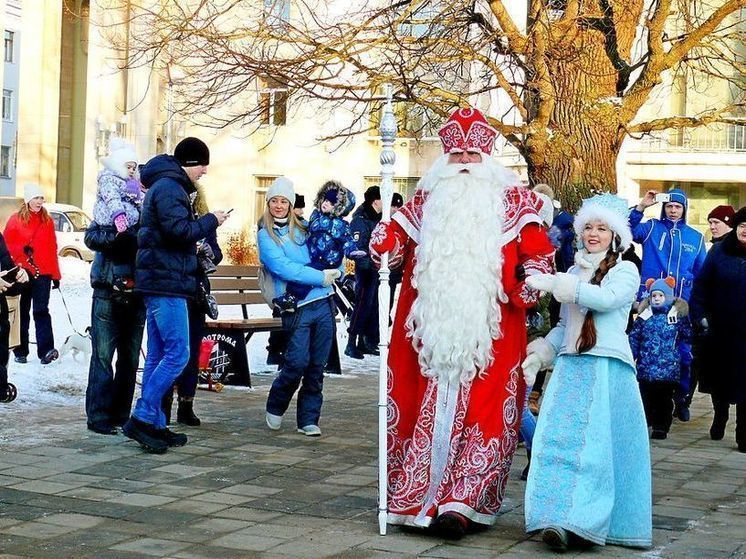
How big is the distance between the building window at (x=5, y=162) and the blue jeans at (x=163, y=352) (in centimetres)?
5001

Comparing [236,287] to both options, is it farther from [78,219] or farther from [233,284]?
[78,219]

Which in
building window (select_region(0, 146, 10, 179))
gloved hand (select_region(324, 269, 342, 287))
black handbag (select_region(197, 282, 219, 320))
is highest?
building window (select_region(0, 146, 10, 179))

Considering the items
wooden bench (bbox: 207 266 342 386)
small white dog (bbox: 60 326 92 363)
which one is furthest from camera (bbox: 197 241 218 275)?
wooden bench (bbox: 207 266 342 386)

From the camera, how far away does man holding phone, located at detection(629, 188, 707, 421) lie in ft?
36.8

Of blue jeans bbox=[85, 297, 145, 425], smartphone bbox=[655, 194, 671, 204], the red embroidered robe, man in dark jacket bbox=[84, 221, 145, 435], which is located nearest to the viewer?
the red embroidered robe

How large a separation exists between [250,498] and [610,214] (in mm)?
2482

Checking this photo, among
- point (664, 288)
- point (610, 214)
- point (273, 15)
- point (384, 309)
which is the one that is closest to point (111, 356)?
point (384, 309)

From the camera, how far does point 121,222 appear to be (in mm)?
8898

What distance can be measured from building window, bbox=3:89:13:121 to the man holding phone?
1964 inches

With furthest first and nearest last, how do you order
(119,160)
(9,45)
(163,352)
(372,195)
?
(9,45)
(372,195)
(119,160)
(163,352)

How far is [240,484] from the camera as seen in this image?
7.65m

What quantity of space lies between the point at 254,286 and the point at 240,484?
698 cm

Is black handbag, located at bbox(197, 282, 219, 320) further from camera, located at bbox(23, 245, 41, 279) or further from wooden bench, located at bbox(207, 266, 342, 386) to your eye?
camera, located at bbox(23, 245, 41, 279)

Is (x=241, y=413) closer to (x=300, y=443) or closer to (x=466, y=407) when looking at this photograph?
(x=300, y=443)
